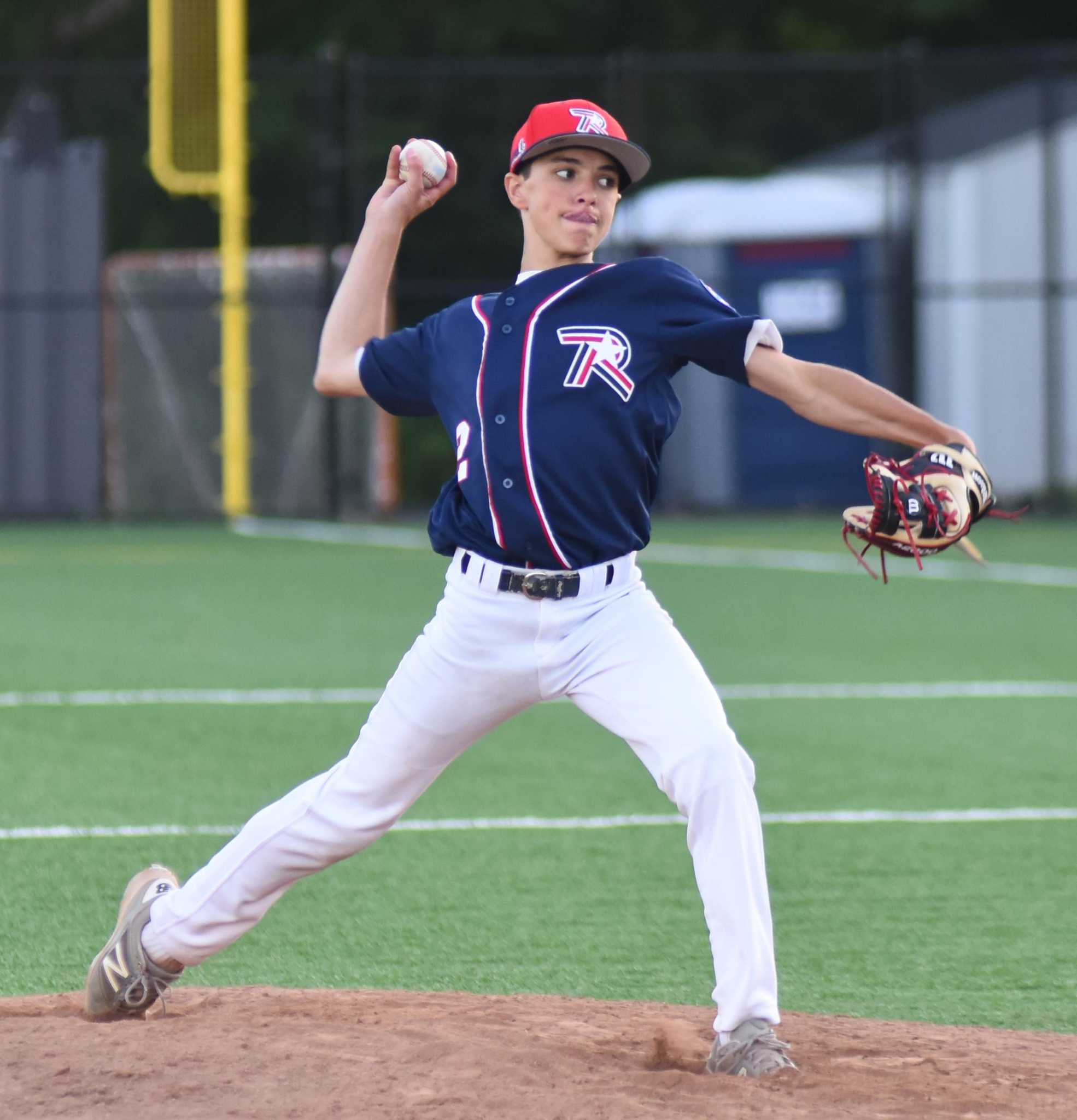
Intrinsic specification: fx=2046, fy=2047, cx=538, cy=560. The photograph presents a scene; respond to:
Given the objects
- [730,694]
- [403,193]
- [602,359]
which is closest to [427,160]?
[403,193]

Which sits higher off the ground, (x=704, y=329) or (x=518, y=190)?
(x=518, y=190)

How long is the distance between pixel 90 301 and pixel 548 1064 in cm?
1784

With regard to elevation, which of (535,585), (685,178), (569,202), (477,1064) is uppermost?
(685,178)

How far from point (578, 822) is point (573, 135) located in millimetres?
3392

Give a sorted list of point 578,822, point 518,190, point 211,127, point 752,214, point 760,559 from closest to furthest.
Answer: point 518,190
point 578,822
point 760,559
point 211,127
point 752,214

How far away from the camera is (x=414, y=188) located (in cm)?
477

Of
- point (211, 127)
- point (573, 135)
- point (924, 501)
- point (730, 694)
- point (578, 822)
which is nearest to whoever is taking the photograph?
point (924, 501)

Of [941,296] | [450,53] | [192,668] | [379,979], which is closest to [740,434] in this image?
[941,296]

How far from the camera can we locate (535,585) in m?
4.36

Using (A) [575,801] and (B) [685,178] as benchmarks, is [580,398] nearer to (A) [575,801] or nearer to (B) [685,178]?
(A) [575,801]

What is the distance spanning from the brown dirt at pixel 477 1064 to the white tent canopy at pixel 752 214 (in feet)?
58.5

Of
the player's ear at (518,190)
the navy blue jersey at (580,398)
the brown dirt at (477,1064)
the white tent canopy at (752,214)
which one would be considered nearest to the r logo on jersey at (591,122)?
the player's ear at (518,190)

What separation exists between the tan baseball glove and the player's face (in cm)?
81

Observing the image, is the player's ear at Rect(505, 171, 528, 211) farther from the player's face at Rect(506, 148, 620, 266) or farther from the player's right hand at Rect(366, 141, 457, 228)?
the player's right hand at Rect(366, 141, 457, 228)
